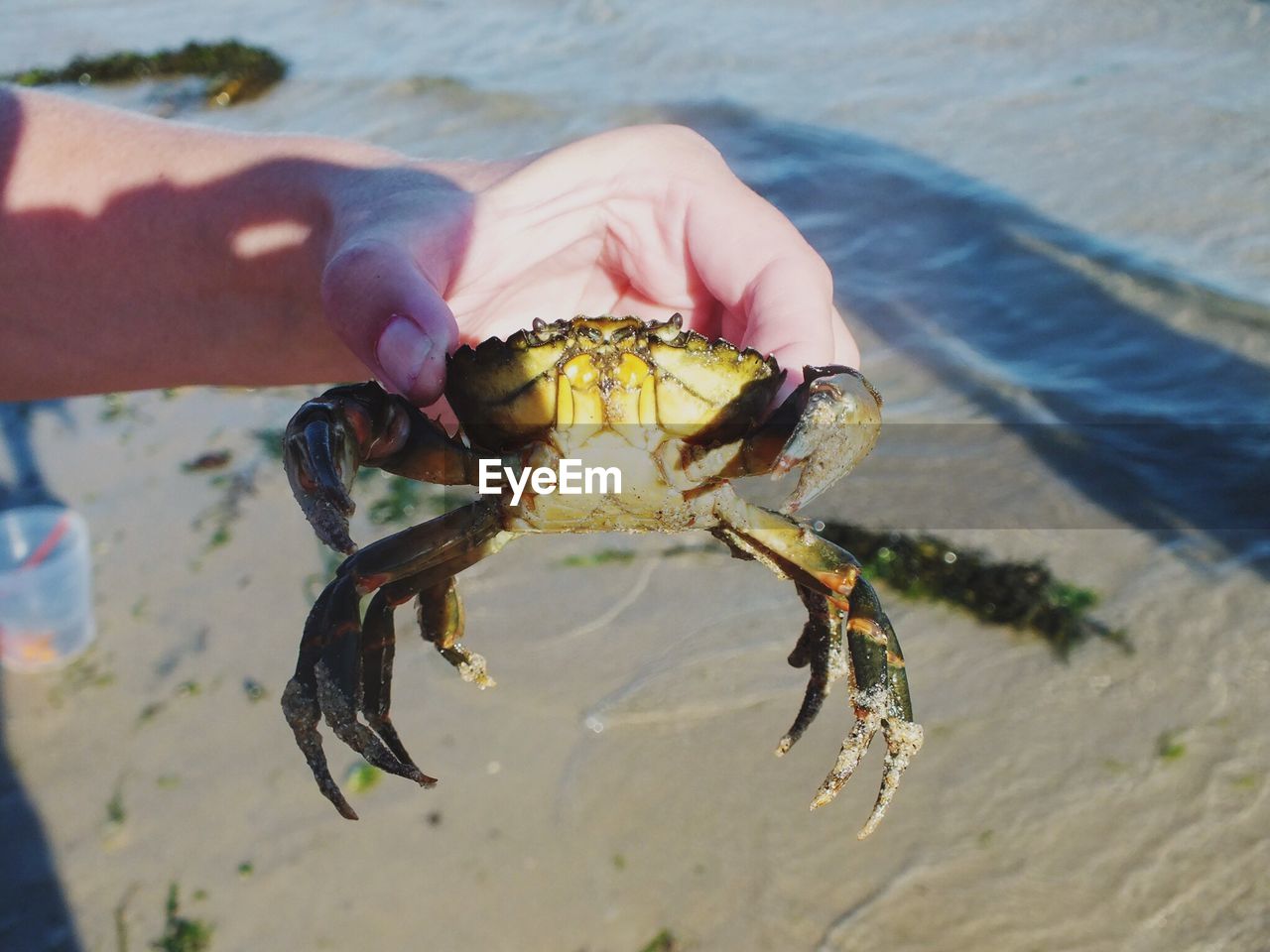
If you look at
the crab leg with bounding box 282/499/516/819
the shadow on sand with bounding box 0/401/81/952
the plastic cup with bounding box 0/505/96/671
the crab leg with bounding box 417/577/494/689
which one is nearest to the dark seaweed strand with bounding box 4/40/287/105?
the plastic cup with bounding box 0/505/96/671

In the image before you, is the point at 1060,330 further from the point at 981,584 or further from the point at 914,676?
the point at 914,676

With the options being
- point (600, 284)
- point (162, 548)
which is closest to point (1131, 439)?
point (600, 284)

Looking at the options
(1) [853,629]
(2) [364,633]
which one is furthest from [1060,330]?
(2) [364,633]

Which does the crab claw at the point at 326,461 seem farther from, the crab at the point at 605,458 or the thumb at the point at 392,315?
the thumb at the point at 392,315

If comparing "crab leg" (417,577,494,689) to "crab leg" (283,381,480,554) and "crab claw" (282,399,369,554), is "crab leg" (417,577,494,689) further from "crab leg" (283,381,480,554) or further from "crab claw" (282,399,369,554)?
"crab claw" (282,399,369,554)

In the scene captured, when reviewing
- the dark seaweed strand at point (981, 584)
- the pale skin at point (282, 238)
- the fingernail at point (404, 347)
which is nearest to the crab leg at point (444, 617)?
the pale skin at point (282, 238)
